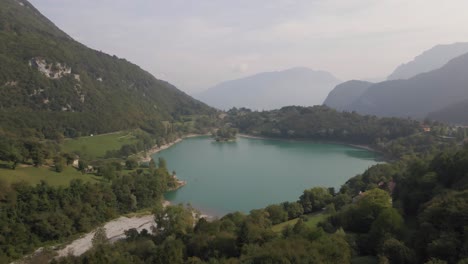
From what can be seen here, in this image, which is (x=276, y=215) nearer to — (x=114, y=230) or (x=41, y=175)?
(x=114, y=230)

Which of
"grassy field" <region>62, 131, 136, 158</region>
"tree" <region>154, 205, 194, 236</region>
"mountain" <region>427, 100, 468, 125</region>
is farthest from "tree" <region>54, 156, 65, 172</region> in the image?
"mountain" <region>427, 100, 468, 125</region>

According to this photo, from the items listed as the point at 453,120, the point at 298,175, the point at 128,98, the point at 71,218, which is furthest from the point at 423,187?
the point at 128,98

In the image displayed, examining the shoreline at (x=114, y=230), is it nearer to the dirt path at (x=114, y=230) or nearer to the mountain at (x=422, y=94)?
the dirt path at (x=114, y=230)

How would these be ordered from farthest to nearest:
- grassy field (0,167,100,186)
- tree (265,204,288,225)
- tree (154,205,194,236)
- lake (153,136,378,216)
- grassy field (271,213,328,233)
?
lake (153,136,378,216), grassy field (0,167,100,186), tree (265,204,288,225), grassy field (271,213,328,233), tree (154,205,194,236)

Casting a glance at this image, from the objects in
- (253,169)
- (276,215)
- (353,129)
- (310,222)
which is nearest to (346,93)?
(353,129)

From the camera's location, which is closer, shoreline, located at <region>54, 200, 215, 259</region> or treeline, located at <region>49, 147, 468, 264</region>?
treeline, located at <region>49, 147, 468, 264</region>

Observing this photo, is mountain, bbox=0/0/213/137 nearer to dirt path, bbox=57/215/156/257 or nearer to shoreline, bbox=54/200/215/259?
shoreline, bbox=54/200/215/259

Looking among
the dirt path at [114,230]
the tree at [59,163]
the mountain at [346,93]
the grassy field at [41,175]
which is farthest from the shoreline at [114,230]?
the mountain at [346,93]

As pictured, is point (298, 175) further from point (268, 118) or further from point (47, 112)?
point (268, 118)
